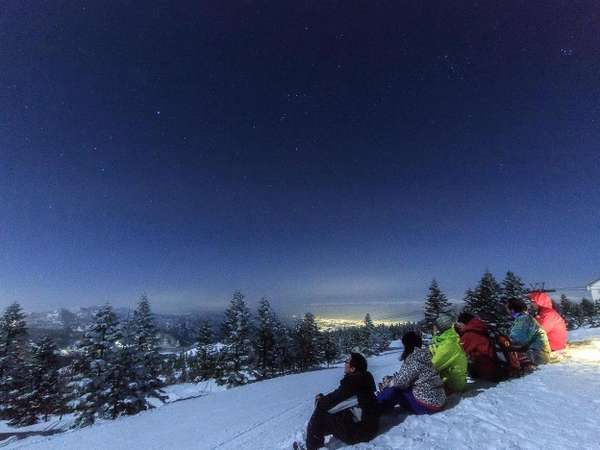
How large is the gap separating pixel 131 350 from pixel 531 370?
31.1 m

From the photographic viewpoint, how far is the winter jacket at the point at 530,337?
8.01 meters

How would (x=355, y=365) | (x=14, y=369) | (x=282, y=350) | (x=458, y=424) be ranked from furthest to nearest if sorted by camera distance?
1. (x=282, y=350)
2. (x=14, y=369)
3. (x=355, y=365)
4. (x=458, y=424)

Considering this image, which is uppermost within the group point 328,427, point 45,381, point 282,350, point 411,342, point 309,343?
point 411,342

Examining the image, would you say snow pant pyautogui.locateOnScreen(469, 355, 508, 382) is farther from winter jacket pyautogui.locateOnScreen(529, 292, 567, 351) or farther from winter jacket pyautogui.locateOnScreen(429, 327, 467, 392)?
winter jacket pyautogui.locateOnScreen(529, 292, 567, 351)

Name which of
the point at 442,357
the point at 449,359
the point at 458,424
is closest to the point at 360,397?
the point at 458,424

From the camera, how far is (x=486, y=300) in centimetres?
3994

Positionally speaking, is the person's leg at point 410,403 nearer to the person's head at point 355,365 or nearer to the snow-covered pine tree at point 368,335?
the person's head at point 355,365

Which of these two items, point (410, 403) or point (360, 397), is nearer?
point (360, 397)

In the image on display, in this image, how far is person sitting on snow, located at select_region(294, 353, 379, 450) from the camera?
481cm

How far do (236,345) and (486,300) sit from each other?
32050 millimetres

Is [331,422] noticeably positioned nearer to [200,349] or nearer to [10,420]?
[10,420]

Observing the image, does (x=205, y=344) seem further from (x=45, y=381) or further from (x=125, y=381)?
(x=125, y=381)

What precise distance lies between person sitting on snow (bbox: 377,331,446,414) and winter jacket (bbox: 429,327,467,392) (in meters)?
0.50

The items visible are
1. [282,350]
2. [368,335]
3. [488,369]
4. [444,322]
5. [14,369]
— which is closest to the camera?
[444,322]
